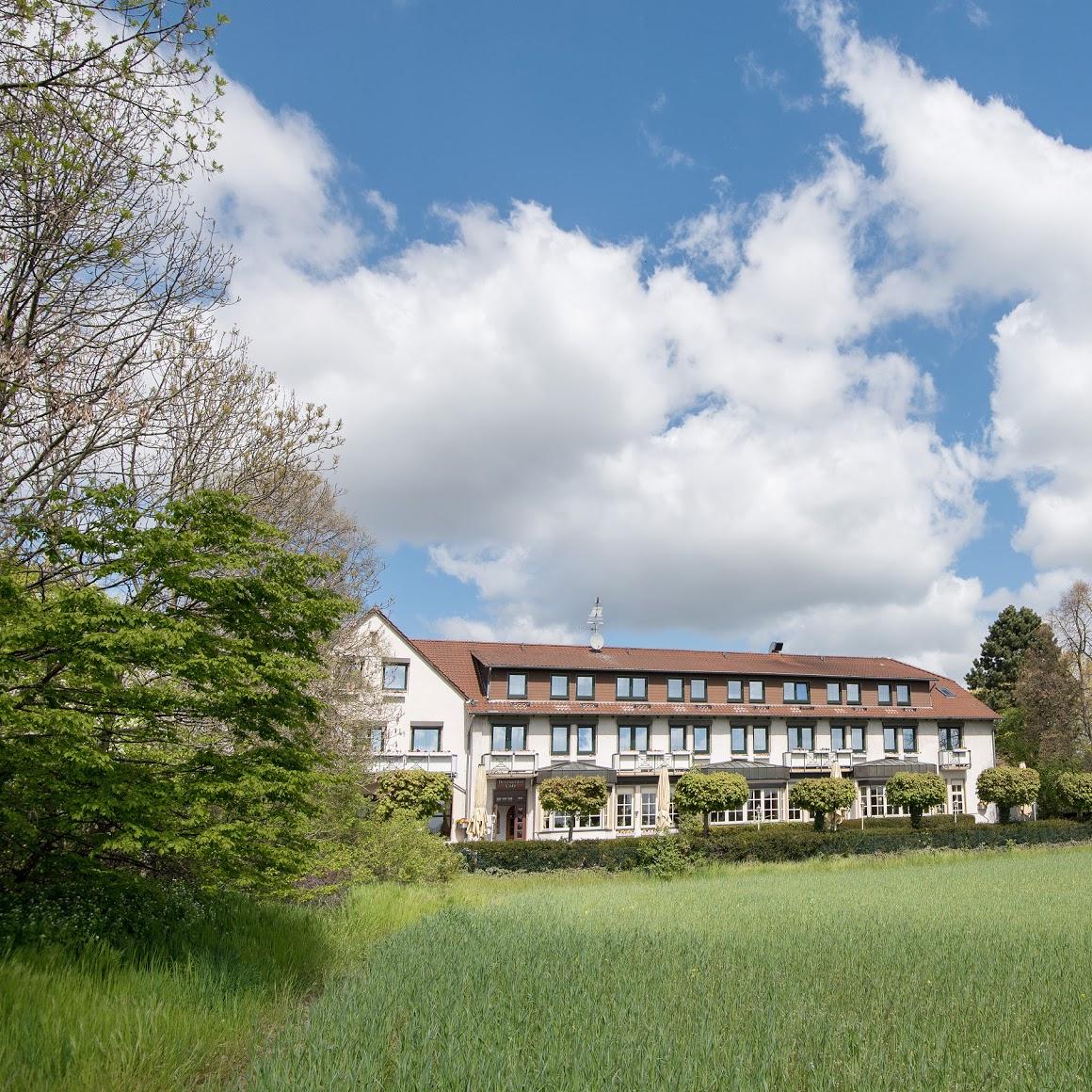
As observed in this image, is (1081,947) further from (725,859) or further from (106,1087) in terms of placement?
(725,859)

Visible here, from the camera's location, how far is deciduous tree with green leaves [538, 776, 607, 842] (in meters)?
34.4

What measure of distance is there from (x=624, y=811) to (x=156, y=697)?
3610 centimetres

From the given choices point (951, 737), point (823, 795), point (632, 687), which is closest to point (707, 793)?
point (823, 795)

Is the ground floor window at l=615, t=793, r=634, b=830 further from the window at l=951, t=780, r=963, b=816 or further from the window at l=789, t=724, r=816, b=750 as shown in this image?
the window at l=951, t=780, r=963, b=816

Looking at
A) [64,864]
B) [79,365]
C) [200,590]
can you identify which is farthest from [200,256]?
[64,864]

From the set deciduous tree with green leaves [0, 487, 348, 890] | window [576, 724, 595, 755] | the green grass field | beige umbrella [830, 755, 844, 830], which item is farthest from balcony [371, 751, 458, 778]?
deciduous tree with green leaves [0, 487, 348, 890]

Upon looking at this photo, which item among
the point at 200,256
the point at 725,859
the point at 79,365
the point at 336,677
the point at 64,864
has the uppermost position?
the point at 200,256

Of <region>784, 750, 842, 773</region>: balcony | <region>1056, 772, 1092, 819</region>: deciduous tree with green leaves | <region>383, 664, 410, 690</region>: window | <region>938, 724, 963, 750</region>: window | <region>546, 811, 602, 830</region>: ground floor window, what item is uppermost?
<region>383, 664, 410, 690</region>: window

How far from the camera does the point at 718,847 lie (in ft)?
101

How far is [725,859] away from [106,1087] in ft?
Result: 89.2

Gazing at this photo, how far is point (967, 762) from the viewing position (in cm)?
4903

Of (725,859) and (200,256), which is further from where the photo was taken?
(725,859)

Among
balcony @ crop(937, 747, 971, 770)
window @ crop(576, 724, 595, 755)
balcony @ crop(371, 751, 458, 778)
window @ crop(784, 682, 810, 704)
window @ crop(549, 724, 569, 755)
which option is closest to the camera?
balcony @ crop(371, 751, 458, 778)

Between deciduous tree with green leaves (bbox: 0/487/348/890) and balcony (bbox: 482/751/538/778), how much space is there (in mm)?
29346
